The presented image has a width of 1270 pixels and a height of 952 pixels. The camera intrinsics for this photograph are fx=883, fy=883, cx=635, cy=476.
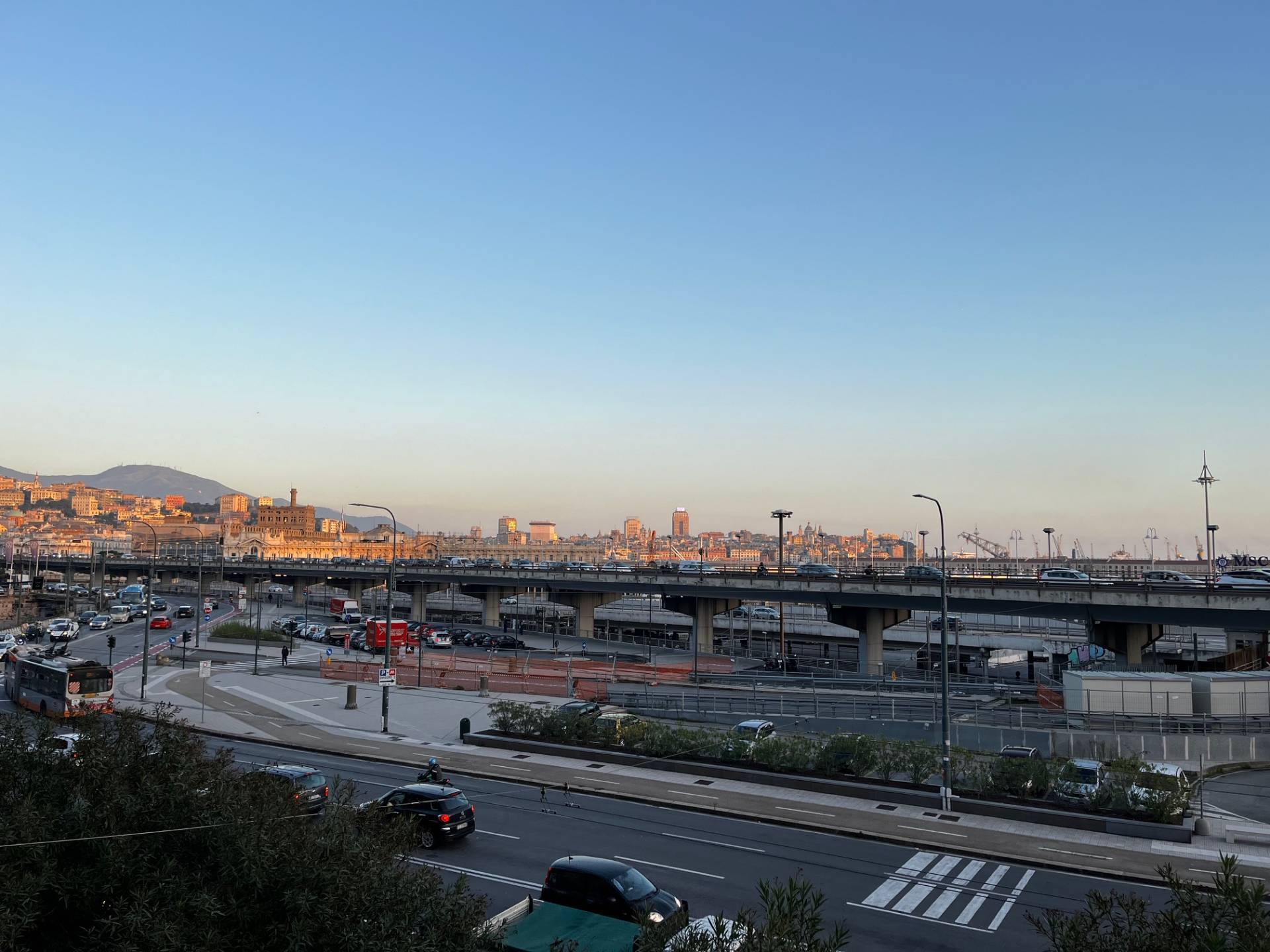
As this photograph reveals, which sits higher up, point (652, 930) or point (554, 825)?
point (652, 930)

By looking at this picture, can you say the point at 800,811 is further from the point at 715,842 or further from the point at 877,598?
the point at 877,598

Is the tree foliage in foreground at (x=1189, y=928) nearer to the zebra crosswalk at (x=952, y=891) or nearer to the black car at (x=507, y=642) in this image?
the zebra crosswalk at (x=952, y=891)

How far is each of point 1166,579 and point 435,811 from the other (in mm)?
56391

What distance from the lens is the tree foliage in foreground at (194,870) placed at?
31.1ft

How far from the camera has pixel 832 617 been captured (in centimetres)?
7050

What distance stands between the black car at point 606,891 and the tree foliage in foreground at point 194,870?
4.79 metres

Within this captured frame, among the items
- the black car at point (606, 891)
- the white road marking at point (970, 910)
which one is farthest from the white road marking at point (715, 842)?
the black car at point (606, 891)

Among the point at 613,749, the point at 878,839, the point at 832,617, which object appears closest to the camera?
the point at 878,839

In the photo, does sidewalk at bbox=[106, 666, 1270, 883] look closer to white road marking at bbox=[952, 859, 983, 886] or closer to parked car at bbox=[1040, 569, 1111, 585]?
white road marking at bbox=[952, 859, 983, 886]

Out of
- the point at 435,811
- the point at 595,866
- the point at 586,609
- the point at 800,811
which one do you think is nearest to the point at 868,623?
the point at 586,609

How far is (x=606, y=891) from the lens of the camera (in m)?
15.9

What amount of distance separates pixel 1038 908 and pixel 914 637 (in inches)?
3542

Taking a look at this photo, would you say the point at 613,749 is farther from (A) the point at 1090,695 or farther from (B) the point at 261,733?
(A) the point at 1090,695

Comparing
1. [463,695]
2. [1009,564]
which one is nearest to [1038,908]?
[463,695]
